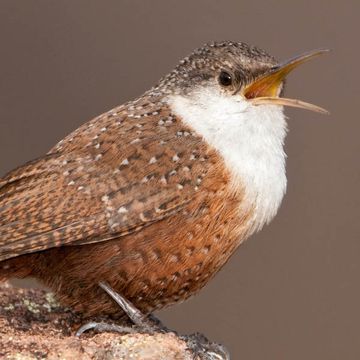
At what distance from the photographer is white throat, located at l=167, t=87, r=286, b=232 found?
156 inches

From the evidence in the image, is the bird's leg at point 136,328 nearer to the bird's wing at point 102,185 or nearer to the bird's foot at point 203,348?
the bird's foot at point 203,348

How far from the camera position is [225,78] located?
4.06 meters

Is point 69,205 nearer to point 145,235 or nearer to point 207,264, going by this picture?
point 145,235

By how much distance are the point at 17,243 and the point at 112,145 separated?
60 centimetres

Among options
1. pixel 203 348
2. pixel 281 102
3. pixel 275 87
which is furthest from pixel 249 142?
pixel 203 348

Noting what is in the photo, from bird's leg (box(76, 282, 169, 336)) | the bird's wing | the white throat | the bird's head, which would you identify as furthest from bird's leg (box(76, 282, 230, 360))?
the bird's head

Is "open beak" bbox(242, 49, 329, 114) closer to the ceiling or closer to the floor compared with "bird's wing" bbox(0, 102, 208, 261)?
closer to the ceiling

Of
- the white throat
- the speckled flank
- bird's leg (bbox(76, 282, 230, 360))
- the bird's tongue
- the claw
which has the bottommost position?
the claw

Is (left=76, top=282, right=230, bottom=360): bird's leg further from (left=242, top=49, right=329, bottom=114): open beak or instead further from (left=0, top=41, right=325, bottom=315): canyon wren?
(left=242, top=49, right=329, bottom=114): open beak

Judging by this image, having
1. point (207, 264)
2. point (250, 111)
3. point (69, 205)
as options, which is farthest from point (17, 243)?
point (250, 111)

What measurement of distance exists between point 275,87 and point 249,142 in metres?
0.34

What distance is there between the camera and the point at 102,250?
3.83 m

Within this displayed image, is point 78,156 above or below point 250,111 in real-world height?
below

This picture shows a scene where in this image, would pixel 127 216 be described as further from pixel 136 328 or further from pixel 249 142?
pixel 249 142
